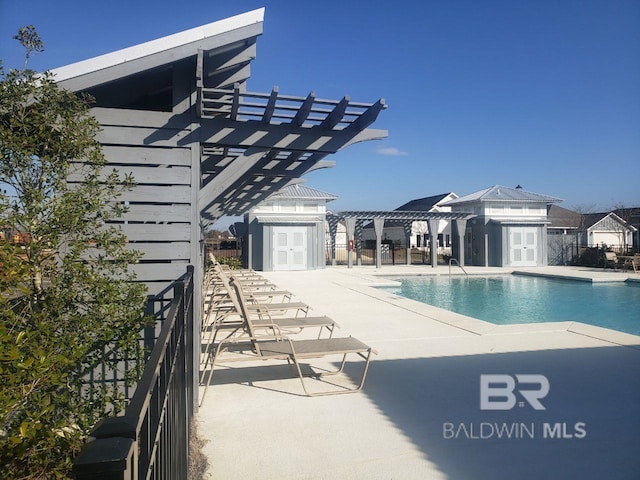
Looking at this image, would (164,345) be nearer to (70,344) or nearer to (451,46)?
(70,344)

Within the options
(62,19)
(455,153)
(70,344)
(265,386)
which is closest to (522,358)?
(265,386)

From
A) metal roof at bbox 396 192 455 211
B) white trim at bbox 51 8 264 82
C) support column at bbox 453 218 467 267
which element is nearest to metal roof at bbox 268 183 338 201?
support column at bbox 453 218 467 267

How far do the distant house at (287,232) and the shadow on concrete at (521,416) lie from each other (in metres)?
16.5

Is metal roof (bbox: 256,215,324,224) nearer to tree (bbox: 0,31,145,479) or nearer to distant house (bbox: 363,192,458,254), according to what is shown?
distant house (bbox: 363,192,458,254)

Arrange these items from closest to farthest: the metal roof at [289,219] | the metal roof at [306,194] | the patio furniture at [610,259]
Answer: the metal roof at [289,219]
the patio furniture at [610,259]
the metal roof at [306,194]

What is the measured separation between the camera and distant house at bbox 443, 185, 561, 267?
23.4 meters

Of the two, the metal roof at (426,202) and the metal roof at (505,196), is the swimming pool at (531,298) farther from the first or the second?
the metal roof at (426,202)

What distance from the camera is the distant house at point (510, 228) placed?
23359 millimetres

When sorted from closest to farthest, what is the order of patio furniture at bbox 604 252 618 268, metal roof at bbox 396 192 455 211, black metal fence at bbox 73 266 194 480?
black metal fence at bbox 73 266 194 480
patio furniture at bbox 604 252 618 268
metal roof at bbox 396 192 455 211

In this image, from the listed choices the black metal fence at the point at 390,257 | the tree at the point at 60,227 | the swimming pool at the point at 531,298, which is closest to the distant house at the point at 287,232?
the swimming pool at the point at 531,298

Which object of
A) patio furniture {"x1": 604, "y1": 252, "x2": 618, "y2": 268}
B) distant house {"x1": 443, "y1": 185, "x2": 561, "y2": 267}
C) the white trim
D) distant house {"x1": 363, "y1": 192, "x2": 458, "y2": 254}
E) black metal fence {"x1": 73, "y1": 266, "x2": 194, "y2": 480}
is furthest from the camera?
distant house {"x1": 363, "y1": 192, "x2": 458, "y2": 254}

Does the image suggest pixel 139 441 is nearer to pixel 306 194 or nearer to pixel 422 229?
pixel 306 194

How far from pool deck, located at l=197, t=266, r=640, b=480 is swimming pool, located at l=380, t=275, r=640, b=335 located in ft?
14.8

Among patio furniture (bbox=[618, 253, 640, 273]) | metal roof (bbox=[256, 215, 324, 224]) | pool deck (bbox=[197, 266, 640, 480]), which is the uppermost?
metal roof (bbox=[256, 215, 324, 224])
